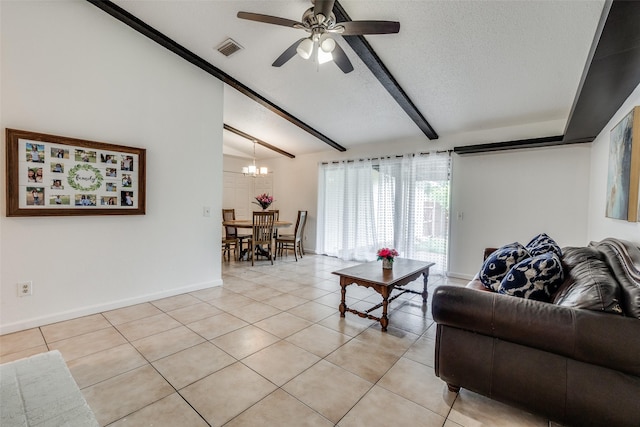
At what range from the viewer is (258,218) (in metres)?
5.21

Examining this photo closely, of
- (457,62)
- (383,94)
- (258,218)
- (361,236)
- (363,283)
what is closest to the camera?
(363,283)

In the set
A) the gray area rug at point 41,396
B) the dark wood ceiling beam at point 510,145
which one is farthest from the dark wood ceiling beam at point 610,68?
the gray area rug at point 41,396

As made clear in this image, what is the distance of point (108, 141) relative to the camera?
290 centimetres

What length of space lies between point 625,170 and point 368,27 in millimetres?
2301

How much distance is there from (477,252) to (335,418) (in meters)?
3.78

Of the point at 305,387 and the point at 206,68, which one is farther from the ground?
the point at 206,68

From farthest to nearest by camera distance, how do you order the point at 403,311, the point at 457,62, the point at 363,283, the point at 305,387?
1. the point at 403,311
2. the point at 457,62
3. the point at 363,283
4. the point at 305,387

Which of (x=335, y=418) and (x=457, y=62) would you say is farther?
(x=457, y=62)

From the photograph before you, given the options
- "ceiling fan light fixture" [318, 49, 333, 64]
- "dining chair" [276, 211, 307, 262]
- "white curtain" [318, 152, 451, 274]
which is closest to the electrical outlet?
"ceiling fan light fixture" [318, 49, 333, 64]

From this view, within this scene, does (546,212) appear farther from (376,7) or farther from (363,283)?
(376,7)

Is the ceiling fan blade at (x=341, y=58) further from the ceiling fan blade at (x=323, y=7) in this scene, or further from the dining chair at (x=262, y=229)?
the dining chair at (x=262, y=229)

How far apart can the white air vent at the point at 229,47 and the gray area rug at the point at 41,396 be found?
330 centimetres

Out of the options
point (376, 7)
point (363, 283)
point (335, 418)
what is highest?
point (376, 7)

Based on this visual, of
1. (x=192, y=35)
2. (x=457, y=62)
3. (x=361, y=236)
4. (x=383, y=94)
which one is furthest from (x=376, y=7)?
(x=361, y=236)
